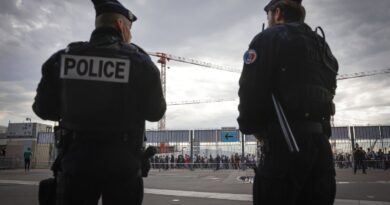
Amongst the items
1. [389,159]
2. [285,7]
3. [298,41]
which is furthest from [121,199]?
[389,159]

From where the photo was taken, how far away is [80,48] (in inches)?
92.0

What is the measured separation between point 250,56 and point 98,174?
1183 mm

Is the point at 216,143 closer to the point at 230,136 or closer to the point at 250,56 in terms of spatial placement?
the point at 230,136

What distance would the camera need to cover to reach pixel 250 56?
6.95 ft

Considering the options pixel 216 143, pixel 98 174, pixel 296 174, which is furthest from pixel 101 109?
pixel 216 143

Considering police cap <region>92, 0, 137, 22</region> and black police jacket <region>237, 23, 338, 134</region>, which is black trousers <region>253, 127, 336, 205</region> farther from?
police cap <region>92, 0, 137, 22</region>

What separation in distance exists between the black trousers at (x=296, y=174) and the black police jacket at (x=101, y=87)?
2.90ft

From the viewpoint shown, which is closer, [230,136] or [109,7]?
[109,7]

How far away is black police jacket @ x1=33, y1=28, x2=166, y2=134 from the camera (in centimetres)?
218

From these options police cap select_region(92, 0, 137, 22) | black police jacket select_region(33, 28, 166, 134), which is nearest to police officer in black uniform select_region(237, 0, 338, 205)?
black police jacket select_region(33, 28, 166, 134)

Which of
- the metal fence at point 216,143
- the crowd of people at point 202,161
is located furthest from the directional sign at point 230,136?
the crowd of people at point 202,161

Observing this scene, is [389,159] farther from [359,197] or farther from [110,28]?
[110,28]

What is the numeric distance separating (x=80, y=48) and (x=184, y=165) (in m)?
29.9

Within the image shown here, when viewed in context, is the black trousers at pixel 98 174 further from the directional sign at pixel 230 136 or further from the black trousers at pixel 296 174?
the directional sign at pixel 230 136
